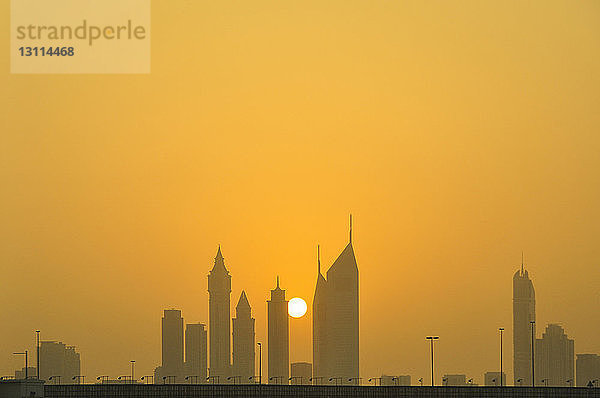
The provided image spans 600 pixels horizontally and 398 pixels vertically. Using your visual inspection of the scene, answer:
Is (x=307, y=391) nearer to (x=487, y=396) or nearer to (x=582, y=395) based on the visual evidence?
(x=487, y=396)

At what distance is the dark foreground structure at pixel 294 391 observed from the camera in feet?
353

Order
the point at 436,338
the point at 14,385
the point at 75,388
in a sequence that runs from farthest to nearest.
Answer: the point at 436,338
the point at 75,388
the point at 14,385

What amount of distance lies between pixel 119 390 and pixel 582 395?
4003cm

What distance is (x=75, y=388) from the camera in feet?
351

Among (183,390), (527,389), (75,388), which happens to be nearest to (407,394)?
(527,389)

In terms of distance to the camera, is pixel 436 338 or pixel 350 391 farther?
pixel 436 338

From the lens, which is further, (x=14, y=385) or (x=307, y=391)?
(x=307, y=391)

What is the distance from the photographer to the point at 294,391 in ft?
364

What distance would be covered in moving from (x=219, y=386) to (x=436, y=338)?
29.1m

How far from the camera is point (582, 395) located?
107812 mm

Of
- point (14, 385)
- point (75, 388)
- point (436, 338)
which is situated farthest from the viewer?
point (436, 338)

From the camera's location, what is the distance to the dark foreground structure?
108m

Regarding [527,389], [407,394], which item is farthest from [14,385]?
[527,389]

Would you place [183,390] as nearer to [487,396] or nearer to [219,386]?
[219,386]
